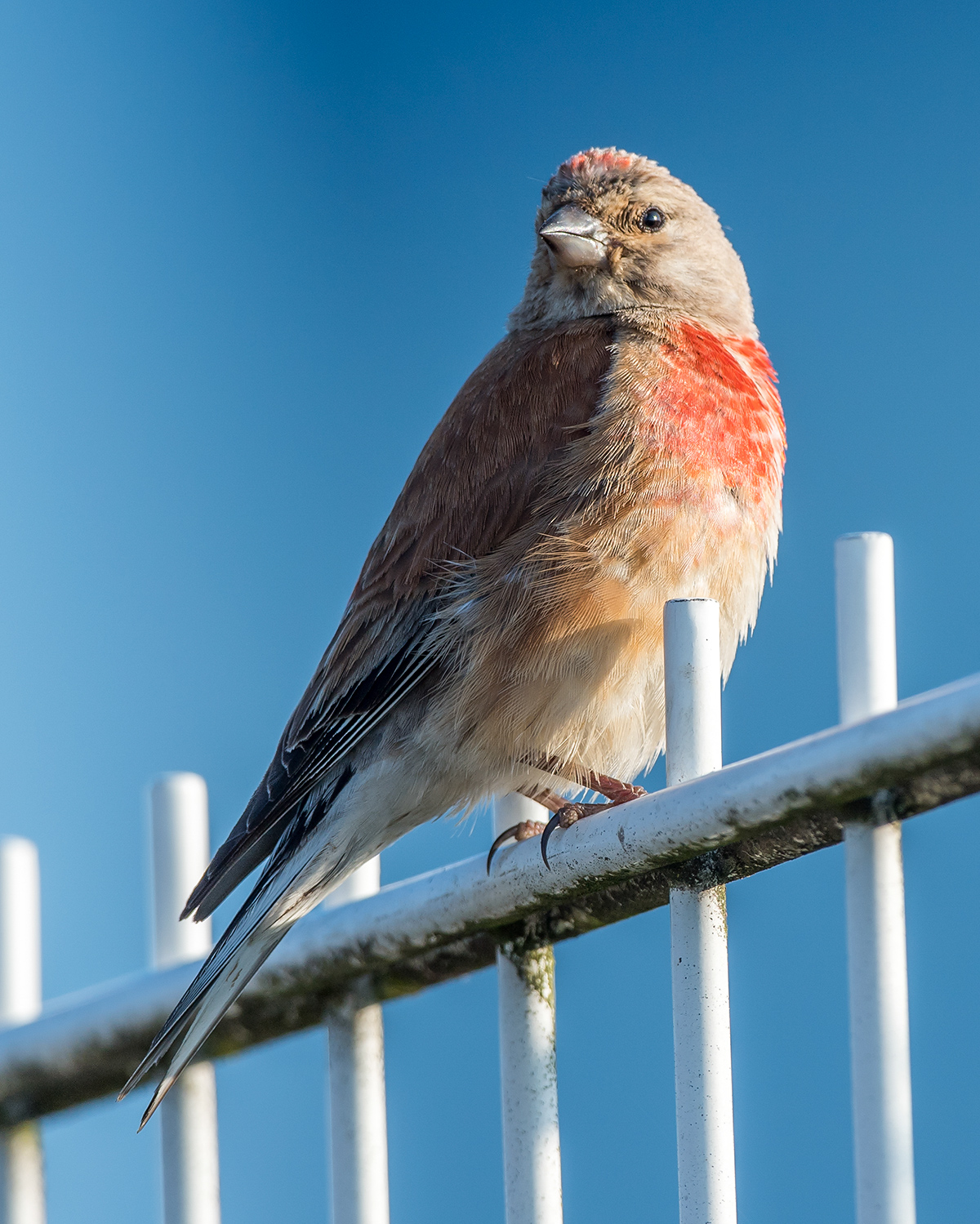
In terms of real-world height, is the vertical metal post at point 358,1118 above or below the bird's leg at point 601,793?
below

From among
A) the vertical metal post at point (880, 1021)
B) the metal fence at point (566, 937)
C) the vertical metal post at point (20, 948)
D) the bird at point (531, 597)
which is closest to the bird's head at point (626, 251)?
the bird at point (531, 597)

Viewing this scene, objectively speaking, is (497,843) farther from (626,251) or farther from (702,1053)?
(626,251)

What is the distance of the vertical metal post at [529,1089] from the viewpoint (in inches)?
68.2

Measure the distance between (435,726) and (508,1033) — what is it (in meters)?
0.86

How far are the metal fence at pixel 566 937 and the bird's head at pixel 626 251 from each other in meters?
1.34

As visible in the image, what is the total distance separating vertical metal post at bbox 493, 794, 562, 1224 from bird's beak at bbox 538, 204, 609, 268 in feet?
5.80

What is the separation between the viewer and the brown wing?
254cm

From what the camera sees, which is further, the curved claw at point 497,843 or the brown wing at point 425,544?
the brown wing at point 425,544

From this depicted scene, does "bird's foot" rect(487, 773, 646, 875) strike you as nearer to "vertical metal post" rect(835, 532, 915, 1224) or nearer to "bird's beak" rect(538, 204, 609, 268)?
"vertical metal post" rect(835, 532, 915, 1224)

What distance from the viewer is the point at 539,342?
116 inches

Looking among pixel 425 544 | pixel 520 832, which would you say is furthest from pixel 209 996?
pixel 425 544

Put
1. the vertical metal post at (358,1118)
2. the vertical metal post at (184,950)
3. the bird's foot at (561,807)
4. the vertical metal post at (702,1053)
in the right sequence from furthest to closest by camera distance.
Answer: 1. the vertical metal post at (184,950)
2. the vertical metal post at (358,1118)
3. the bird's foot at (561,807)
4. the vertical metal post at (702,1053)

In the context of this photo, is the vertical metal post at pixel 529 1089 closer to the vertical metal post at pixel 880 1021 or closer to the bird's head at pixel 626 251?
the vertical metal post at pixel 880 1021

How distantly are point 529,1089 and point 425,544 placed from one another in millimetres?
1155
